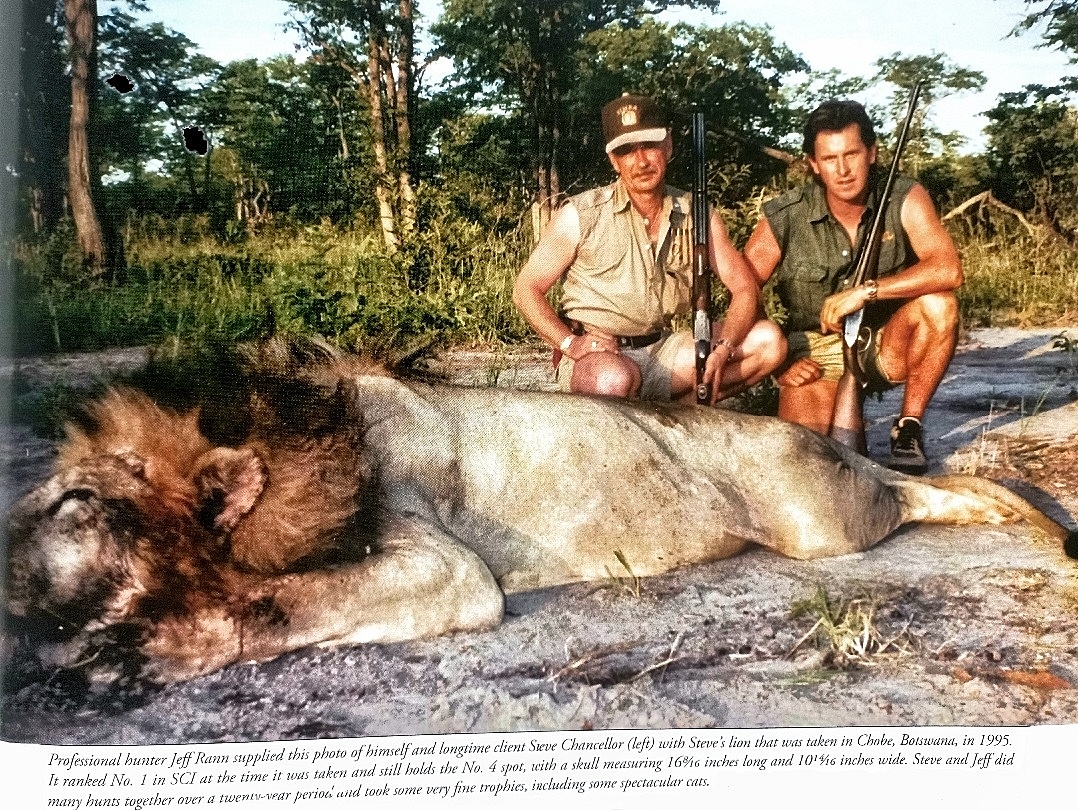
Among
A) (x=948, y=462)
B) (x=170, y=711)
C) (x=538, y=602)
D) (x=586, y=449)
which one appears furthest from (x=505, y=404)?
(x=948, y=462)

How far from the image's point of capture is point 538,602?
387 centimetres

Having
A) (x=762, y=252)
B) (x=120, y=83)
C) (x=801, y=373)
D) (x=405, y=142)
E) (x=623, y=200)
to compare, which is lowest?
(x=801, y=373)

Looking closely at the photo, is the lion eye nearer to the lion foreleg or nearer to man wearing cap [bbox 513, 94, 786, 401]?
the lion foreleg

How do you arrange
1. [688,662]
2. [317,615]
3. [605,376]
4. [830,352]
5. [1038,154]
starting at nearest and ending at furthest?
[317,615], [688,662], [605,376], [830,352], [1038,154]

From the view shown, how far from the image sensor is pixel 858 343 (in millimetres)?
4441

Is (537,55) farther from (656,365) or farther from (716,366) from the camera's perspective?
(716,366)

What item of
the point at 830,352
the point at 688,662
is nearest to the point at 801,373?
the point at 830,352

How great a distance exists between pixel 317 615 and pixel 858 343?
250 cm

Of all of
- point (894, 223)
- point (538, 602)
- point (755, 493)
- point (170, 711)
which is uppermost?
point (894, 223)

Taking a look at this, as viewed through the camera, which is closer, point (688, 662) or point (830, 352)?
point (688, 662)

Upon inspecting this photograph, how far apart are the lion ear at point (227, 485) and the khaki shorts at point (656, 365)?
1.34m

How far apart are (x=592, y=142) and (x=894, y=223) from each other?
4.37ft

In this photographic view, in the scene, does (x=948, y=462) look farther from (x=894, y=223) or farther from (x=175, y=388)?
(x=175, y=388)

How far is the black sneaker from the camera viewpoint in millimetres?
4488
